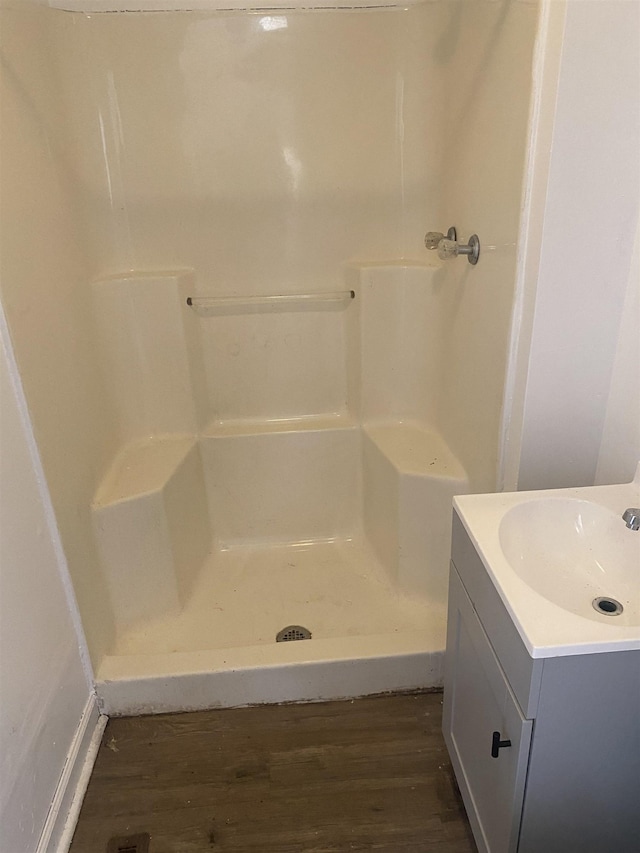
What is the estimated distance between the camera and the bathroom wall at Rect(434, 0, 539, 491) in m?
1.32

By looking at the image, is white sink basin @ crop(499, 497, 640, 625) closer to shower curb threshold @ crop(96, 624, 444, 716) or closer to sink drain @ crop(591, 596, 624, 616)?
sink drain @ crop(591, 596, 624, 616)

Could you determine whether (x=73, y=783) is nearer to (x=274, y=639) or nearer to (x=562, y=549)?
(x=274, y=639)

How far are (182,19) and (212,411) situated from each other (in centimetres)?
120

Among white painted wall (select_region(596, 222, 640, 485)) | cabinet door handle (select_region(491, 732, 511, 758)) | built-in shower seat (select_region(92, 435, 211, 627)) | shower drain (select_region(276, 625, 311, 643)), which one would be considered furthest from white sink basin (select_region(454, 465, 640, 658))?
built-in shower seat (select_region(92, 435, 211, 627))

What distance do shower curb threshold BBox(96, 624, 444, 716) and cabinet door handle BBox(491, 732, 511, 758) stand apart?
614 millimetres

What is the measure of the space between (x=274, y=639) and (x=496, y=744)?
95 cm

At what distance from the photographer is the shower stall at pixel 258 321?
63.6 inches

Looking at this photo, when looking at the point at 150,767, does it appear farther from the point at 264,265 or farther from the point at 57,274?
the point at 264,265

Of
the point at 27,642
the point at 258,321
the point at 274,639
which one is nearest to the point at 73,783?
the point at 27,642

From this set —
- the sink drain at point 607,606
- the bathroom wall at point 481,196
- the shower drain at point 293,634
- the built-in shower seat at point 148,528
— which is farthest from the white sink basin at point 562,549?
the built-in shower seat at point 148,528

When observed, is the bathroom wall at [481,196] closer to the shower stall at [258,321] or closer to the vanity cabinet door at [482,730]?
the shower stall at [258,321]

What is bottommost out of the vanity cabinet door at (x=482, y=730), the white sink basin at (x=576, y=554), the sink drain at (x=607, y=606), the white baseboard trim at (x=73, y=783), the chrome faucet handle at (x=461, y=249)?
the white baseboard trim at (x=73, y=783)

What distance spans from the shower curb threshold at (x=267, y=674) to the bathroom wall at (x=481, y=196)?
0.51 meters

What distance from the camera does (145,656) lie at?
1.73 m
